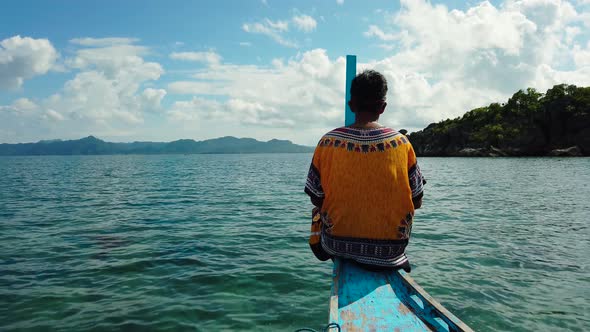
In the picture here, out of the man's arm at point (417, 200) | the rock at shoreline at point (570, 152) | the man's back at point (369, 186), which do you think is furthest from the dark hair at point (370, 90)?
the rock at shoreline at point (570, 152)

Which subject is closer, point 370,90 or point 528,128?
point 370,90

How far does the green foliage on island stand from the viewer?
A: 96.0 m

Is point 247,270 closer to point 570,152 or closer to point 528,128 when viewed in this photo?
point 570,152

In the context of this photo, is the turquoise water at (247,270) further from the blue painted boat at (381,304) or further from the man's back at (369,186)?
the man's back at (369,186)

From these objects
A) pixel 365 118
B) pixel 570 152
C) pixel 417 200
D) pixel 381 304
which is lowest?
pixel 381 304

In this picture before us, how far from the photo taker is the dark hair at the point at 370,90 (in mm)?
4086

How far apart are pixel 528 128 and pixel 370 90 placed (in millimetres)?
121096

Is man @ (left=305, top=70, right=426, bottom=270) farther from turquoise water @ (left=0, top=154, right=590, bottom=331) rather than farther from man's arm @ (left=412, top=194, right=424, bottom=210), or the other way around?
turquoise water @ (left=0, top=154, right=590, bottom=331)

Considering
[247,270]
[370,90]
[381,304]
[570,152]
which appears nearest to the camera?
[381,304]

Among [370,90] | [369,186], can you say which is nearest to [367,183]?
[369,186]

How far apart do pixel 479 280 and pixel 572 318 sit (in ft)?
6.91

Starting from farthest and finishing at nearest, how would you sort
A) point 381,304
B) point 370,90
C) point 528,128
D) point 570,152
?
point 528,128, point 570,152, point 370,90, point 381,304

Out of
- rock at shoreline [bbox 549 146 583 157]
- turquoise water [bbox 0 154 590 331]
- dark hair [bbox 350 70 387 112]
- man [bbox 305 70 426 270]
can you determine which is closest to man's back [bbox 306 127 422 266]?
man [bbox 305 70 426 270]

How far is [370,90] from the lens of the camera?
4.10 meters
